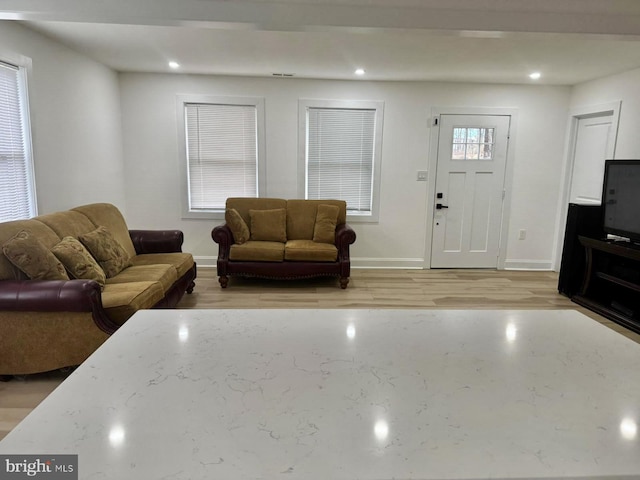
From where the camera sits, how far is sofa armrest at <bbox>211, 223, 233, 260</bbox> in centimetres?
461

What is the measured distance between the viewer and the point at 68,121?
3957 mm

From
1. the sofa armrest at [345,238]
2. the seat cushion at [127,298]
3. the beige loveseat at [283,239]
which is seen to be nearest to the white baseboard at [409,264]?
the beige loveseat at [283,239]

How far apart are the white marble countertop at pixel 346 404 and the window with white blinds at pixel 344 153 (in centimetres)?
442

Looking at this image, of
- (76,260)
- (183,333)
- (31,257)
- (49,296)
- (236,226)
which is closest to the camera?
(183,333)

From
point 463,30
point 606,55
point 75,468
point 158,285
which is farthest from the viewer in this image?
point 606,55

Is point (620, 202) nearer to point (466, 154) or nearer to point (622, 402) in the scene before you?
point (466, 154)

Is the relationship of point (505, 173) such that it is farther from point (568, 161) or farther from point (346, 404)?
point (346, 404)

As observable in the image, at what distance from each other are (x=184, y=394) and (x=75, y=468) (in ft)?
0.75

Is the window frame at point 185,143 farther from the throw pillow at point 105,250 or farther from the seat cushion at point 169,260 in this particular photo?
the throw pillow at point 105,250

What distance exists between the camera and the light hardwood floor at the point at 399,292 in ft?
13.8

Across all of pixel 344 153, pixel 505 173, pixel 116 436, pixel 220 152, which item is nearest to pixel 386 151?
pixel 344 153

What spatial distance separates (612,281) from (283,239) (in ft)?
11.2

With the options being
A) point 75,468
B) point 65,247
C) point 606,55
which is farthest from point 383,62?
point 75,468

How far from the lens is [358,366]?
3.15 ft
